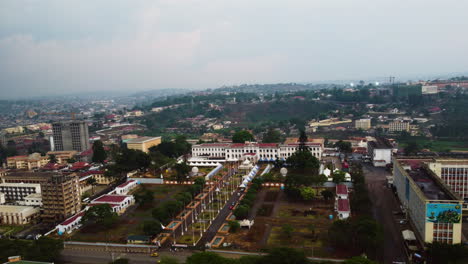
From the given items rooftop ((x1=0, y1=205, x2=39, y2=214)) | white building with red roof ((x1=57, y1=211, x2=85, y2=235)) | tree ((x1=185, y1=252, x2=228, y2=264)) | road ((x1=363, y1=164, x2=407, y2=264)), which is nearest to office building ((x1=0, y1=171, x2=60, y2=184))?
rooftop ((x1=0, y1=205, x2=39, y2=214))

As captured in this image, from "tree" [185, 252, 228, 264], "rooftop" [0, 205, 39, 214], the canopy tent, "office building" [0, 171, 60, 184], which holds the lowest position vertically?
the canopy tent

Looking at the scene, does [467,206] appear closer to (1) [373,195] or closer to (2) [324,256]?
(1) [373,195]

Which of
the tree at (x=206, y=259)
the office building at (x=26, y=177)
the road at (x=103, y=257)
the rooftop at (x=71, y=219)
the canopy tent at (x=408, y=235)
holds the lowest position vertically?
the road at (x=103, y=257)

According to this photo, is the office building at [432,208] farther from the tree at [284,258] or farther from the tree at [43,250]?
the tree at [43,250]

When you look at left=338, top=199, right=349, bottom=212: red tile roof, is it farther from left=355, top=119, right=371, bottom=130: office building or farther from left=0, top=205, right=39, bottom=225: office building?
left=355, top=119, right=371, bottom=130: office building

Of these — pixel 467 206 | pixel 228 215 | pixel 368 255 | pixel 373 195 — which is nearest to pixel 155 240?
pixel 228 215

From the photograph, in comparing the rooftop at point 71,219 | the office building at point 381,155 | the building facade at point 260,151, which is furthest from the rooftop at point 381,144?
the rooftop at point 71,219
